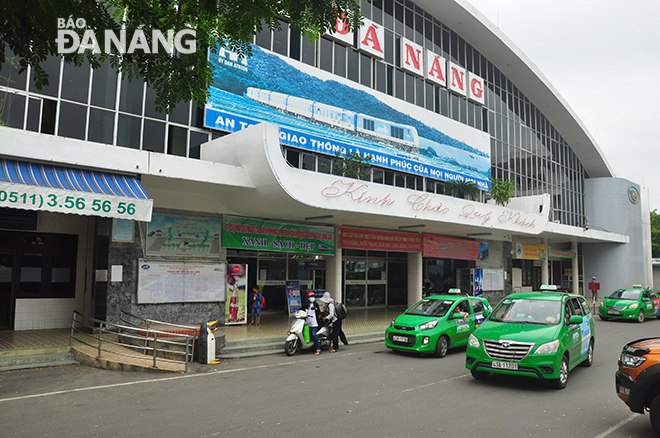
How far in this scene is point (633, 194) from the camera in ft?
143

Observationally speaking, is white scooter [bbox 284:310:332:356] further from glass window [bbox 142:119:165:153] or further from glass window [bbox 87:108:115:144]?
glass window [bbox 87:108:115:144]

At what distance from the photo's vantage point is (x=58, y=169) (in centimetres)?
1195

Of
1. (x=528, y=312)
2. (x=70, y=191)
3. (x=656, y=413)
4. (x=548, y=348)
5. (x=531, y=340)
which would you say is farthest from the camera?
(x=70, y=191)

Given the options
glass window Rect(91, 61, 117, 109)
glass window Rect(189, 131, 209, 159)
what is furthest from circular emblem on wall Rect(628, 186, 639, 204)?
glass window Rect(91, 61, 117, 109)

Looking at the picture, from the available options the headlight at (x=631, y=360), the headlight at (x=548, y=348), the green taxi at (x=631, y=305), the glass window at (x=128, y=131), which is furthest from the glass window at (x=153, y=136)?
the green taxi at (x=631, y=305)

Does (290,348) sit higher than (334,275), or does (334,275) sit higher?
(334,275)

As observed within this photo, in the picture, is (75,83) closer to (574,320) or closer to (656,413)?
(574,320)

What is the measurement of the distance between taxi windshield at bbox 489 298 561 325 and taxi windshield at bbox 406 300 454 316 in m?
2.88

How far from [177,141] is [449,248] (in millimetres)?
15134

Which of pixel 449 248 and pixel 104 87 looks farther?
pixel 449 248

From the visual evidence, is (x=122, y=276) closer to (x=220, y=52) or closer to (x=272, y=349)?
(x=272, y=349)

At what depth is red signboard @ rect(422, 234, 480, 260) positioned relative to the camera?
2378 cm

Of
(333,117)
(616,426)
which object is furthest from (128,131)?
(616,426)

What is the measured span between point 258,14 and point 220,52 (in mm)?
Answer: 11452
